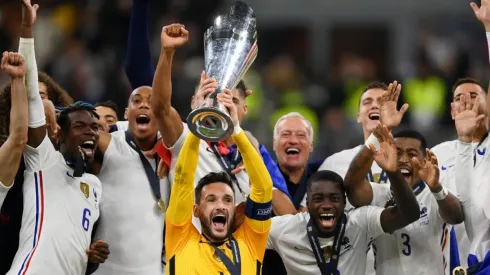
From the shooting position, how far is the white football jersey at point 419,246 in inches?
300

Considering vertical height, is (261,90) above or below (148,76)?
above

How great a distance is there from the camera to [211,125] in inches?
257

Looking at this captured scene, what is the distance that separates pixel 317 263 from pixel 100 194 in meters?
1.29

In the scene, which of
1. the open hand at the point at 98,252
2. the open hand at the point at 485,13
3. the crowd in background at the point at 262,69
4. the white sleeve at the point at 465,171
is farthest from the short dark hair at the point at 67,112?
the crowd in background at the point at 262,69

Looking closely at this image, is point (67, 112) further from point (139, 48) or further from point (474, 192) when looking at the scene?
point (474, 192)

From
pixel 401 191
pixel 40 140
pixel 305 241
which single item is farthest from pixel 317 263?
pixel 40 140

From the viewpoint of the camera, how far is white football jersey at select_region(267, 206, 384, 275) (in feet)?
24.5

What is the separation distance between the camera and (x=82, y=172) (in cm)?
724

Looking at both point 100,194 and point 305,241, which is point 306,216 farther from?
point 100,194

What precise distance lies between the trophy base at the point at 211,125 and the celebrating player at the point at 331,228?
1.11 meters

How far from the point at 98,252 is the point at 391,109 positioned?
1839mm

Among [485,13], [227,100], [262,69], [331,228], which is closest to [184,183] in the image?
[227,100]

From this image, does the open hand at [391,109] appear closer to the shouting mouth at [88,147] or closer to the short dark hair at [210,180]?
the short dark hair at [210,180]

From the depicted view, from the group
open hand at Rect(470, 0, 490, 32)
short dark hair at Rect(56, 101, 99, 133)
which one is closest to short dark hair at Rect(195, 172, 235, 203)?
short dark hair at Rect(56, 101, 99, 133)
